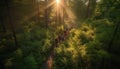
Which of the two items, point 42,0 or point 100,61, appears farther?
point 42,0

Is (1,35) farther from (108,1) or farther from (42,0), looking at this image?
(108,1)

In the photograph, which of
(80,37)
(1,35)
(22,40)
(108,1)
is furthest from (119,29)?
(1,35)

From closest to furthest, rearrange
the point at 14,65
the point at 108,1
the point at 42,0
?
the point at 108,1, the point at 14,65, the point at 42,0

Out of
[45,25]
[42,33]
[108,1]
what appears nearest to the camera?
[108,1]

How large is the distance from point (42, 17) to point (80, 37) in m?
14.7

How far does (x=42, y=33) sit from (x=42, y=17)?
7.87m

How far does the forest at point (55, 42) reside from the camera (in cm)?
1611

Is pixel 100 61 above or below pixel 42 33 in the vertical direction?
below

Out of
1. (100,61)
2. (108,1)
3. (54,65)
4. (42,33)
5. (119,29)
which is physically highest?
(108,1)

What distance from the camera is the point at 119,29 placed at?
15.0m

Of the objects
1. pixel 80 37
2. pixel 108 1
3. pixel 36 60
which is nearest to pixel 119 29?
pixel 108 1

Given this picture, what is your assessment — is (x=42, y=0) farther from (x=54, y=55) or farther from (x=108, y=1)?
(x=108, y=1)

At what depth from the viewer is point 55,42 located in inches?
1094

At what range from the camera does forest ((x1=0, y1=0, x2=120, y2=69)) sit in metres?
16.1
